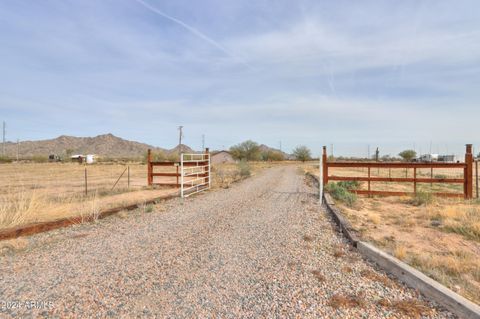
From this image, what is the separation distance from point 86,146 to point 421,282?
15551 cm

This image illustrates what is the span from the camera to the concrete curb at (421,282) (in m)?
2.80

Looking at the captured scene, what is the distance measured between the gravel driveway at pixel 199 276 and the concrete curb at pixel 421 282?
0.13 m

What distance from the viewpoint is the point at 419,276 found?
3.41 m

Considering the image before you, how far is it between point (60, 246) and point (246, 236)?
3400 millimetres

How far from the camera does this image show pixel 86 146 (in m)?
138

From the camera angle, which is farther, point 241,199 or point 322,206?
point 241,199

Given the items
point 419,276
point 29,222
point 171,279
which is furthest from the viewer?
point 29,222

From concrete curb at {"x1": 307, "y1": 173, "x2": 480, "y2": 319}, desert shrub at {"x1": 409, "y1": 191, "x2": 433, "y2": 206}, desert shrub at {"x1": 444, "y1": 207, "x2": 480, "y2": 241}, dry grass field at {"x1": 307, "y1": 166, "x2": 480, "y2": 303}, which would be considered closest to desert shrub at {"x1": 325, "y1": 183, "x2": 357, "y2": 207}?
dry grass field at {"x1": 307, "y1": 166, "x2": 480, "y2": 303}

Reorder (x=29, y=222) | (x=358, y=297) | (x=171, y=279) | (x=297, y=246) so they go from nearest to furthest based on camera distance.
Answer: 1. (x=358, y=297)
2. (x=171, y=279)
3. (x=297, y=246)
4. (x=29, y=222)

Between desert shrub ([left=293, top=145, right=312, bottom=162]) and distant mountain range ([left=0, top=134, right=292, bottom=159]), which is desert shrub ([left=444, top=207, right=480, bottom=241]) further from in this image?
distant mountain range ([left=0, top=134, right=292, bottom=159])

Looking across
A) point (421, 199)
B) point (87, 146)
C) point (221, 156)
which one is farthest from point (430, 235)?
point (87, 146)

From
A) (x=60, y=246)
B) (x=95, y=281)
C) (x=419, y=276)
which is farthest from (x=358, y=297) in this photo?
(x=60, y=246)

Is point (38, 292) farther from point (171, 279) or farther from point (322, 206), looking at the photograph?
point (322, 206)

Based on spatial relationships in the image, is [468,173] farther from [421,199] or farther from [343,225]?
[343,225]
